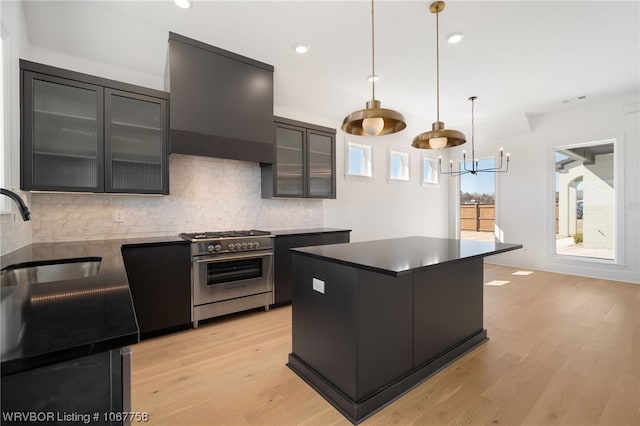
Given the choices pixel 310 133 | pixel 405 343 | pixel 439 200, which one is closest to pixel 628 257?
pixel 439 200

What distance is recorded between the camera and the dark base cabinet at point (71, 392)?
579 mm

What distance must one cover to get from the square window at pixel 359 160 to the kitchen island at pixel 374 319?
9.76ft

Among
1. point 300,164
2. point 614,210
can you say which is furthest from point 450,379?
point 614,210

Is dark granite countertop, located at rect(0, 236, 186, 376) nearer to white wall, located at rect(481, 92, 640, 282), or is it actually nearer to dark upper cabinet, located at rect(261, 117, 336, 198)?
dark upper cabinet, located at rect(261, 117, 336, 198)

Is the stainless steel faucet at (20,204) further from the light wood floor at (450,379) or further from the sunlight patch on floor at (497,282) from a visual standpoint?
the sunlight patch on floor at (497,282)

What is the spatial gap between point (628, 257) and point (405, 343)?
5.23 meters

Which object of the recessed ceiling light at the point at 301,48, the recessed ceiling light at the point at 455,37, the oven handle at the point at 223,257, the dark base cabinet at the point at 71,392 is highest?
the recessed ceiling light at the point at 455,37

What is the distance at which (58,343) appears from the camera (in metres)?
0.60

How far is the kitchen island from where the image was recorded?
5.77 ft

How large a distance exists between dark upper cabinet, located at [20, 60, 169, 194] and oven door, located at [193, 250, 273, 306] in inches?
→ 35.1

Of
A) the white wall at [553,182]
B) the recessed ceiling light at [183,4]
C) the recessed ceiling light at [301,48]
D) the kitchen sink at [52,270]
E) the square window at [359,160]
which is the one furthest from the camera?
the square window at [359,160]

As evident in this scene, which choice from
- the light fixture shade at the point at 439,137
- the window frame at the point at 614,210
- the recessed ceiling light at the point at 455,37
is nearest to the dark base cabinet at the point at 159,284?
the light fixture shade at the point at 439,137

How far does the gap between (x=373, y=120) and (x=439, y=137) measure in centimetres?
82

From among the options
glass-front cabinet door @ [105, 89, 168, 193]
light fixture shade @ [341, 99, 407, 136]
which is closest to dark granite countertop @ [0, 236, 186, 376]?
light fixture shade @ [341, 99, 407, 136]
